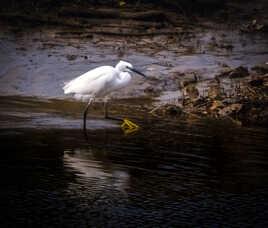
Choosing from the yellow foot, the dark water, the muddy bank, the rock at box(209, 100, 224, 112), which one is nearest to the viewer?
the dark water

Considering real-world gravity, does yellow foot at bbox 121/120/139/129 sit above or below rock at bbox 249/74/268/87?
below

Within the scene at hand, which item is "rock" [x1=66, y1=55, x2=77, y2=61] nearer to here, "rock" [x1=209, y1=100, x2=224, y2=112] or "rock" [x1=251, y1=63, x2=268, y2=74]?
"rock" [x1=251, y1=63, x2=268, y2=74]

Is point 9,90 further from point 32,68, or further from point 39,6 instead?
point 39,6

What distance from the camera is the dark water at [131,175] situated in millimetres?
4758

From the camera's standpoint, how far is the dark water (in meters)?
4.76

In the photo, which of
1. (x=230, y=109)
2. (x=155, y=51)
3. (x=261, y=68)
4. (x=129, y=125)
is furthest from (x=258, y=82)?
(x=155, y=51)

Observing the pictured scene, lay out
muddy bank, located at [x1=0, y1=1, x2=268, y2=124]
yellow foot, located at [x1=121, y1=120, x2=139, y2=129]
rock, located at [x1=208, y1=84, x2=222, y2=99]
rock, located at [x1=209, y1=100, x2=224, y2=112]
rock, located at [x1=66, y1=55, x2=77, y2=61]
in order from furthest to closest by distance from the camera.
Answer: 1. rock, located at [x1=66, y1=55, x2=77, y2=61]
2. muddy bank, located at [x1=0, y1=1, x2=268, y2=124]
3. rock, located at [x1=208, y1=84, x2=222, y2=99]
4. rock, located at [x1=209, y1=100, x2=224, y2=112]
5. yellow foot, located at [x1=121, y1=120, x2=139, y2=129]

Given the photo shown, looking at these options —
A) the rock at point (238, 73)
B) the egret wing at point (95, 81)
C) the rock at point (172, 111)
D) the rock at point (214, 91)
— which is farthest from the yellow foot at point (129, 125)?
the rock at point (238, 73)

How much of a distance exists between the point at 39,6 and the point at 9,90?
7179 millimetres

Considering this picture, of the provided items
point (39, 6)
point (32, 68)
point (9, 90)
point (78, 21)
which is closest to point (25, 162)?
point (9, 90)

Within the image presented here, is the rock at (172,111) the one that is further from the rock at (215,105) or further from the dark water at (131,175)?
the dark water at (131,175)

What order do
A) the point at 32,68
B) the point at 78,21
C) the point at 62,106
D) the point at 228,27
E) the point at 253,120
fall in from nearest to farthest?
the point at 253,120 < the point at 62,106 < the point at 32,68 < the point at 78,21 < the point at 228,27

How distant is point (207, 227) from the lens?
4555 mm

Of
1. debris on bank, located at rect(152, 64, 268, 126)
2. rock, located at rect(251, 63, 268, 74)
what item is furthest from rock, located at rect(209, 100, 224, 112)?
rock, located at rect(251, 63, 268, 74)
